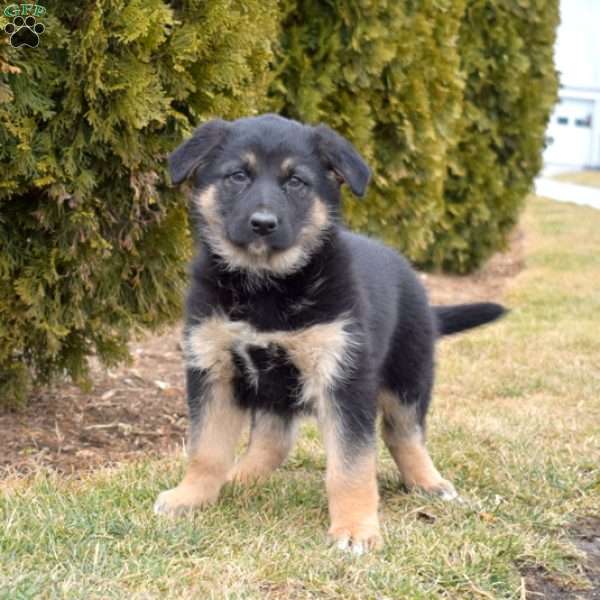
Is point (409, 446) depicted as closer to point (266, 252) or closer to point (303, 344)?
point (303, 344)

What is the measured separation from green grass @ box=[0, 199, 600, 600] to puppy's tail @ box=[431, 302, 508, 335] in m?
0.57

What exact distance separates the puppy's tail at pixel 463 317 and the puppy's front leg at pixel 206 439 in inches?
47.6

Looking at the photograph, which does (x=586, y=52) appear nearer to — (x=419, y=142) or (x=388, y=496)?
(x=419, y=142)

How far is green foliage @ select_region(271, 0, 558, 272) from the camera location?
7535 millimetres

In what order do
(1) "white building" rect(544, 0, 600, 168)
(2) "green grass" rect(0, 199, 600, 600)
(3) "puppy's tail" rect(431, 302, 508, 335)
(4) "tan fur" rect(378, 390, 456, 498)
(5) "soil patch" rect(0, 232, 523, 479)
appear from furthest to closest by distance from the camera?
(1) "white building" rect(544, 0, 600, 168) < (5) "soil patch" rect(0, 232, 523, 479) < (3) "puppy's tail" rect(431, 302, 508, 335) < (4) "tan fur" rect(378, 390, 456, 498) < (2) "green grass" rect(0, 199, 600, 600)

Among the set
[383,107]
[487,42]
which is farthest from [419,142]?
[487,42]

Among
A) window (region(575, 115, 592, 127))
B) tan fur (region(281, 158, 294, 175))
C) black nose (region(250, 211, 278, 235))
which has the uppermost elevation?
tan fur (region(281, 158, 294, 175))

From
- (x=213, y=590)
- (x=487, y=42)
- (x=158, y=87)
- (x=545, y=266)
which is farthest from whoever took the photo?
(x=545, y=266)

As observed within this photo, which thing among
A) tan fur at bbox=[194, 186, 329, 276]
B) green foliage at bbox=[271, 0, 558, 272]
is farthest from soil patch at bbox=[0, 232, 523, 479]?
green foliage at bbox=[271, 0, 558, 272]

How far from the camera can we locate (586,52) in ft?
152

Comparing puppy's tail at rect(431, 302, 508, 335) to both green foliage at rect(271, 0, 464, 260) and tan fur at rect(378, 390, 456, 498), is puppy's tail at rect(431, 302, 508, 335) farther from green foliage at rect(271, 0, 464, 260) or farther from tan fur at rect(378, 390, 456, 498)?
green foliage at rect(271, 0, 464, 260)

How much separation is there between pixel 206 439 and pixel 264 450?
1.74 feet

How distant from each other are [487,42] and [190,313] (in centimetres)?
839

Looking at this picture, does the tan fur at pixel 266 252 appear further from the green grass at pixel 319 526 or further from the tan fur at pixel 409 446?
the green grass at pixel 319 526
